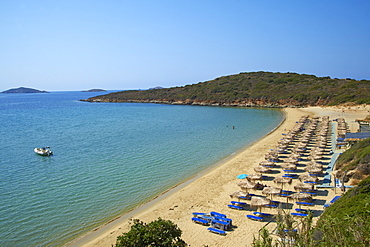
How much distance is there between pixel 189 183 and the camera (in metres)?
20.9

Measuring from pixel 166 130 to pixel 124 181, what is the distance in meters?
25.4

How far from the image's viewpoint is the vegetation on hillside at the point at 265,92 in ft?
263

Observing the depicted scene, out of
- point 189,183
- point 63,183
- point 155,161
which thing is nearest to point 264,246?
point 189,183

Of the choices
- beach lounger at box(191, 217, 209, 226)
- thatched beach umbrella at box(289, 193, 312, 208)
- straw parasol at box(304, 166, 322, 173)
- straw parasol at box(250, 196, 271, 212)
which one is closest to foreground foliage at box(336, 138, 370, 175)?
straw parasol at box(304, 166, 322, 173)

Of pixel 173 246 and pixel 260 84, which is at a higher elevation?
pixel 260 84

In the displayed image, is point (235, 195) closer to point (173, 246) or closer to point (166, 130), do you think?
point (173, 246)

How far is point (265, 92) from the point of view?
332 feet

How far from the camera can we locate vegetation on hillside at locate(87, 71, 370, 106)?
80.1 metres

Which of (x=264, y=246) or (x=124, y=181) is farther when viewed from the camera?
(x=124, y=181)

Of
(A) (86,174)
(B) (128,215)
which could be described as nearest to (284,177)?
(B) (128,215)

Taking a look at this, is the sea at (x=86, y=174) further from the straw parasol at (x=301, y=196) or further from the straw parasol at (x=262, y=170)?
the straw parasol at (x=301, y=196)

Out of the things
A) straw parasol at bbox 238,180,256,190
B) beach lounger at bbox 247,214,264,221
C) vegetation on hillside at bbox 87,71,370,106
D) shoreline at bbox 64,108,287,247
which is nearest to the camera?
shoreline at bbox 64,108,287,247

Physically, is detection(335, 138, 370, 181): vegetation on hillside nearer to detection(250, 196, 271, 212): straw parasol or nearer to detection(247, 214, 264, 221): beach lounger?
detection(250, 196, 271, 212): straw parasol

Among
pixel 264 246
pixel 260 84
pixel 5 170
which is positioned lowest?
pixel 5 170
